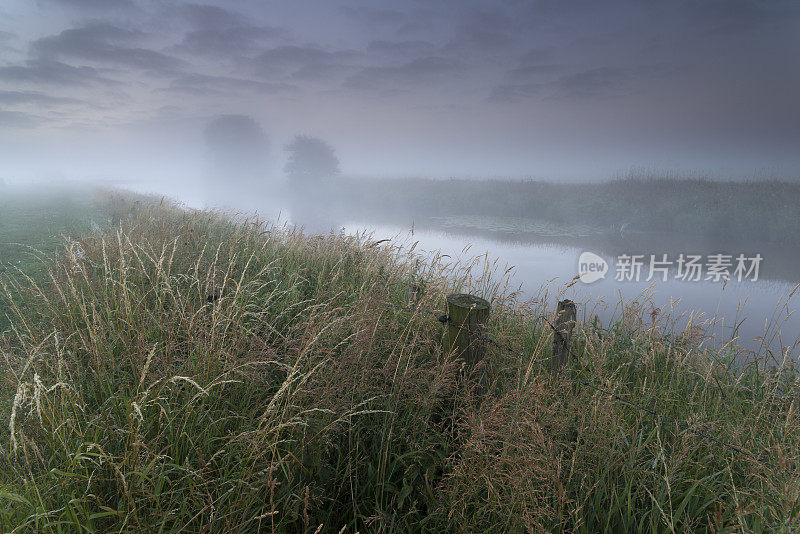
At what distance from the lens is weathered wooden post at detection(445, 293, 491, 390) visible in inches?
114

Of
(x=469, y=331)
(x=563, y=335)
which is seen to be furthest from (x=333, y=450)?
(x=563, y=335)

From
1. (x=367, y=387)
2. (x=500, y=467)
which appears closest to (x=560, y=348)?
(x=500, y=467)

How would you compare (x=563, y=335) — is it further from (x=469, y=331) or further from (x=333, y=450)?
(x=333, y=450)

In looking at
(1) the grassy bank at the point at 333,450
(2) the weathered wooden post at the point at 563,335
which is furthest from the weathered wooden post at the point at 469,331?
(2) the weathered wooden post at the point at 563,335

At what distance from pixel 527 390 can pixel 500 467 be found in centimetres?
50

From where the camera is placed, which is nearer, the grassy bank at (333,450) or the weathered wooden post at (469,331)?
the grassy bank at (333,450)

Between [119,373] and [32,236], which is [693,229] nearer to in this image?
[119,373]

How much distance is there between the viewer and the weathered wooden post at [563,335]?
2.97 meters

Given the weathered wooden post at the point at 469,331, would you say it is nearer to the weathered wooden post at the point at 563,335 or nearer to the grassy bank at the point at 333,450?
the grassy bank at the point at 333,450

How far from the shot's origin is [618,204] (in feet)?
102

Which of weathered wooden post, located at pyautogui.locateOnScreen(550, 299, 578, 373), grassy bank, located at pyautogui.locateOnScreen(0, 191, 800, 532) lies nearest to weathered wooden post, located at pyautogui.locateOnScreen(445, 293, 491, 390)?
grassy bank, located at pyautogui.locateOnScreen(0, 191, 800, 532)

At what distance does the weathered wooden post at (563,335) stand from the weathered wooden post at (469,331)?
23.2 inches

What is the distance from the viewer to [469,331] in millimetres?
2928

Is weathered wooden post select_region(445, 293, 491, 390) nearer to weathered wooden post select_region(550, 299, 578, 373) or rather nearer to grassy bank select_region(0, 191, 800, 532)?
grassy bank select_region(0, 191, 800, 532)
